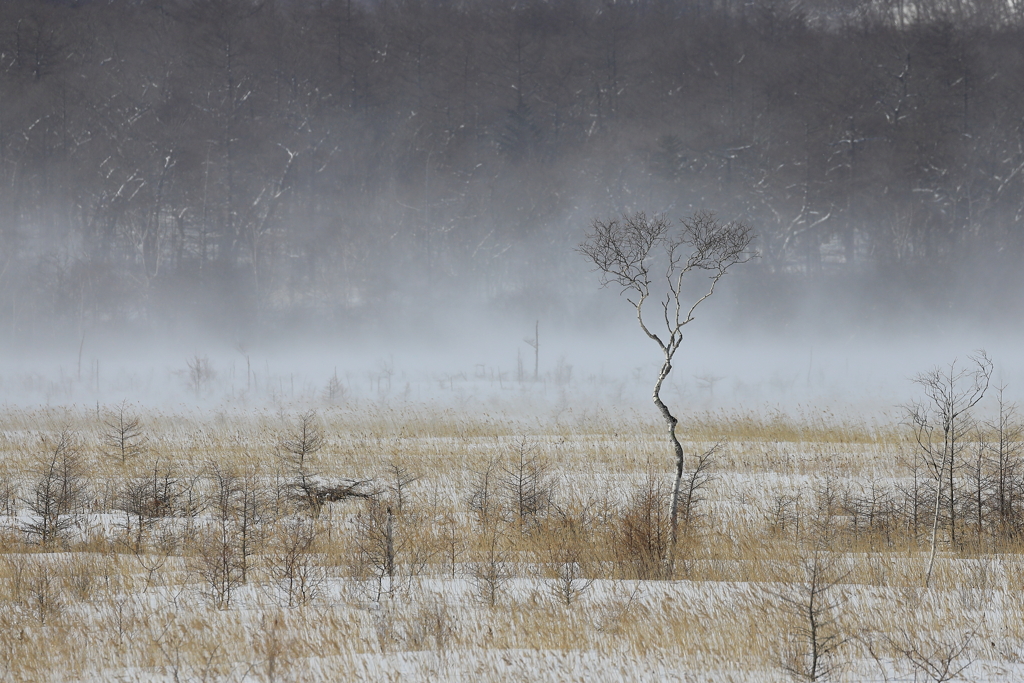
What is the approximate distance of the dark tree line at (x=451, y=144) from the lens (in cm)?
10750

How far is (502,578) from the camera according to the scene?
9.27 metres

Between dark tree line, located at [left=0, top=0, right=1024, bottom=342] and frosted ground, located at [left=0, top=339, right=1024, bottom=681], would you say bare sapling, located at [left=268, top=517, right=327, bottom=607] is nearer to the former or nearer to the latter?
frosted ground, located at [left=0, top=339, right=1024, bottom=681]

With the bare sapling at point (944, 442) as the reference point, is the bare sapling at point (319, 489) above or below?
below

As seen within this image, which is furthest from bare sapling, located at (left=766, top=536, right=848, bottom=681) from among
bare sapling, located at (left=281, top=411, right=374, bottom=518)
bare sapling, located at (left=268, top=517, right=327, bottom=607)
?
bare sapling, located at (left=281, top=411, right=374, bottom=518)

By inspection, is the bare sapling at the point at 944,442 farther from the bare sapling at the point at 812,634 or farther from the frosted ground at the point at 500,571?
the bare sapling at the point at 812,634

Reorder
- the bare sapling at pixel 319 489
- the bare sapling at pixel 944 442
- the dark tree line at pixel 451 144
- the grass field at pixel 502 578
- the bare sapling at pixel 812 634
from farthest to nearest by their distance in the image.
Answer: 1. the dark tree line at pixel 451 144
2. the bare sapling at pixel 319 489
3. the bare sapling at pixel 944 442
4. the grass field at pixel 502 578
5. the bare sapling at pixel 812 634

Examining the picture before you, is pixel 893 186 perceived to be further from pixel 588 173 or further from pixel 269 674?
pixel 269 674

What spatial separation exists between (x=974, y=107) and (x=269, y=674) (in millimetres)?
158983

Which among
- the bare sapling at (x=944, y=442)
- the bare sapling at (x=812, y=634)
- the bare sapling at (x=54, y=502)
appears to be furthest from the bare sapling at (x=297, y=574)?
the bare sapling at (x=944, y=442)

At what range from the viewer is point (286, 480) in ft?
50.8

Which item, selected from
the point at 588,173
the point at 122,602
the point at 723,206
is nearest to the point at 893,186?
the point at 723,206

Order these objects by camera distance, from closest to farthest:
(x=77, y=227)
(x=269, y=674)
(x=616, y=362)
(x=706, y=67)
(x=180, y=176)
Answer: (x=269, y=674)
(x=616, y=362)
(x=77, y=227)
(x=180, y=176)
(x=706, y=67)

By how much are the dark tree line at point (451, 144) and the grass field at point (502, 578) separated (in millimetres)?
85740

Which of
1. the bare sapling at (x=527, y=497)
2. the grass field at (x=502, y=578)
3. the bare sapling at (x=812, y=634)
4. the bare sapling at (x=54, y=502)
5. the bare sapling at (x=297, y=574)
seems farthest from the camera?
the bare sapling at (x=527, y=497)
